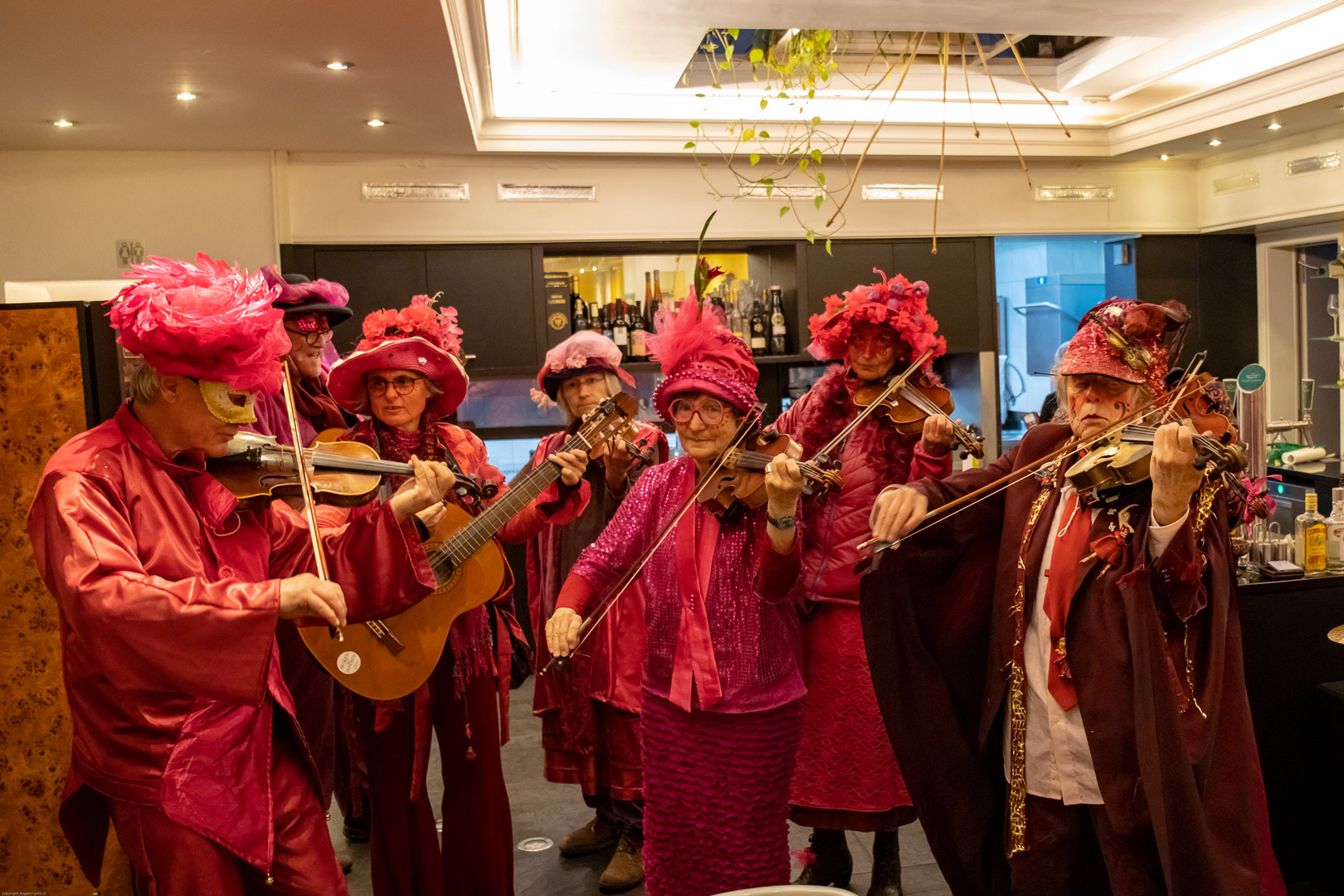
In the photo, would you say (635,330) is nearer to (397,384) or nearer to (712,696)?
(397,384)

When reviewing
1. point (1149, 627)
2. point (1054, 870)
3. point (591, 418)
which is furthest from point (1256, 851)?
point (591, 418)

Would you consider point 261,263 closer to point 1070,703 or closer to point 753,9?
point 753,9

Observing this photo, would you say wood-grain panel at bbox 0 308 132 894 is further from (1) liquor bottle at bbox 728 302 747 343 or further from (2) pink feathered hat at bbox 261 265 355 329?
(1) liquor bottle at bbox 728 302 747 343

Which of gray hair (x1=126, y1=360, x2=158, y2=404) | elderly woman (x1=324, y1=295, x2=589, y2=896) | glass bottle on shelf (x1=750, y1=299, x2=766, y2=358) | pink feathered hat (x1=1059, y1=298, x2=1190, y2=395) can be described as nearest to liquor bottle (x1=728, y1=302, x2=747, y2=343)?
glass bottle on shelf (x1=750, y1=299, x2=766, y2=358)

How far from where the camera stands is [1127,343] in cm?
201

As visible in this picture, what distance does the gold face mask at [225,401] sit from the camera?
5.82ft

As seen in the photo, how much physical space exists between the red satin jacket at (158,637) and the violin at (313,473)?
0.24 ft

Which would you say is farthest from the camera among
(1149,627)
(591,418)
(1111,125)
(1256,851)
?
(1111,125)

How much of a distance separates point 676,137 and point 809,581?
11.4ft

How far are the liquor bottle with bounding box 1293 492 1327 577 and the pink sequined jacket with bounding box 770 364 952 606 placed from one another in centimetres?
106

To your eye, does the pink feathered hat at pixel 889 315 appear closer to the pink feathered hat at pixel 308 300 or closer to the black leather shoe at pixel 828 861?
the black leather shoe at pixel 828 861

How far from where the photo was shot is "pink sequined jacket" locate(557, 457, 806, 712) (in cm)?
222

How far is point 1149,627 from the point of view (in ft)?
6.36

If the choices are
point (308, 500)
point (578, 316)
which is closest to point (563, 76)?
point (578, 316)
